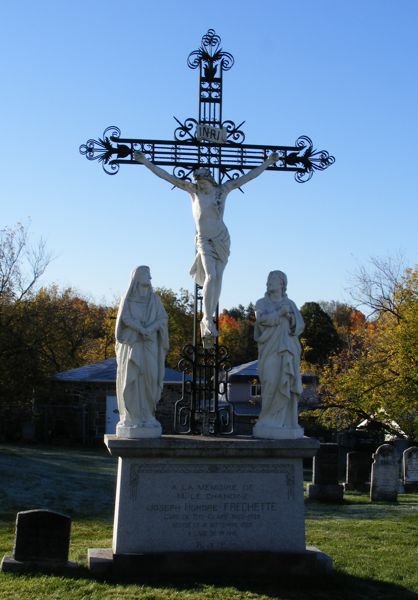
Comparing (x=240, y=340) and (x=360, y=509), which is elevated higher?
(x=240, y=340)

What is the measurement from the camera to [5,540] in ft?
38.2

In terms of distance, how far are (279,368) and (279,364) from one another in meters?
0.05

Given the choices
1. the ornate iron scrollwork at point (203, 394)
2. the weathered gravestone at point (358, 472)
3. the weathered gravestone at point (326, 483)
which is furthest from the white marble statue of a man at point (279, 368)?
the weathered gravestone at point (358, 472)

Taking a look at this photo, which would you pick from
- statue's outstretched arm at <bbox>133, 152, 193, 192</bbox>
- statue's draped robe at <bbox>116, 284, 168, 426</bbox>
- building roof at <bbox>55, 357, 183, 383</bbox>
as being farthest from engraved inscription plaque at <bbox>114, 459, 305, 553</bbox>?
building roof at <bbox>55, 357, 183, 383</bbox>

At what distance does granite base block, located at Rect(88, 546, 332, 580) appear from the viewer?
8.19 meters

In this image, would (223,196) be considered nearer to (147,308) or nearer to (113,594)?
(147,308)

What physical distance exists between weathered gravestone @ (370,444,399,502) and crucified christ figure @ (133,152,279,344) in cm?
987

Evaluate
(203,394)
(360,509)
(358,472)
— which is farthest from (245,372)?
(203,394)

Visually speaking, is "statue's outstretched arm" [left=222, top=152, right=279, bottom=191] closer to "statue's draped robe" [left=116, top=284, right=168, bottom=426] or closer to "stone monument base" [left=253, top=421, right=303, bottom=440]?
"statue's draped robe" [left=116, top=284, right=168, bottom=426]

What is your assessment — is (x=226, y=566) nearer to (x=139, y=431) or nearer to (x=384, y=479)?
(x=139, y=431)

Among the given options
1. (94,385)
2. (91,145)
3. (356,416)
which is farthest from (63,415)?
(91,145)

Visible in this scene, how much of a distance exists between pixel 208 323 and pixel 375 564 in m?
3.54

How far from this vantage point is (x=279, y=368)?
8930 mm

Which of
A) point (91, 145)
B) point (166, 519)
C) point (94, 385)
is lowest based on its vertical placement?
point (166, 519)
